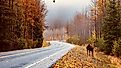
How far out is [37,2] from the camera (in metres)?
71.2

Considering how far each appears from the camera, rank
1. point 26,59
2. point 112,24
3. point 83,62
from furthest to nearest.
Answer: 1. point 112,24
2. point 26,59
3. point 83,62

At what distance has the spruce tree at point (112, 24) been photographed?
4306 centimetres

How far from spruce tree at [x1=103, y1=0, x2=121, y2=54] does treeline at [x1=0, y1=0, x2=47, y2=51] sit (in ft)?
47.5

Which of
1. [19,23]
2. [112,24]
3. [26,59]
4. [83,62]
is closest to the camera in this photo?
[83,62]

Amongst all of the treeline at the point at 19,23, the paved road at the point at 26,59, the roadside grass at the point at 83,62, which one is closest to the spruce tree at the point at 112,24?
the paved road at the point at 26,59

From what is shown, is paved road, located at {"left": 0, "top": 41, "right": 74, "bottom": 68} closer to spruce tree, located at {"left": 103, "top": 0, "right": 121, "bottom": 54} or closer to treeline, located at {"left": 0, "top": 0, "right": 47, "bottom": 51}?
treeline, located at {"left": 0, "top": 0, "right": 47, "bottom": 51}

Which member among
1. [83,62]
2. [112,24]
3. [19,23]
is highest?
[19,23]

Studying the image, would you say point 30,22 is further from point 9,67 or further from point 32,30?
point 9,67

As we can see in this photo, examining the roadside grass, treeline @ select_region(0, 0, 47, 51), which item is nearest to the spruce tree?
the roadside grass

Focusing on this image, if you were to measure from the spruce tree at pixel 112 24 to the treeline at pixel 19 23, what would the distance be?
47.5ft

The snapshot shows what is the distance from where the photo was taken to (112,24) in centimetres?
4316

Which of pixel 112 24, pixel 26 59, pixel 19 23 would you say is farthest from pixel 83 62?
pixel 19 23

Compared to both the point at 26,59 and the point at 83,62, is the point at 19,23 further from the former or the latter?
the point at 83,62

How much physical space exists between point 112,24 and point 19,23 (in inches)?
680
